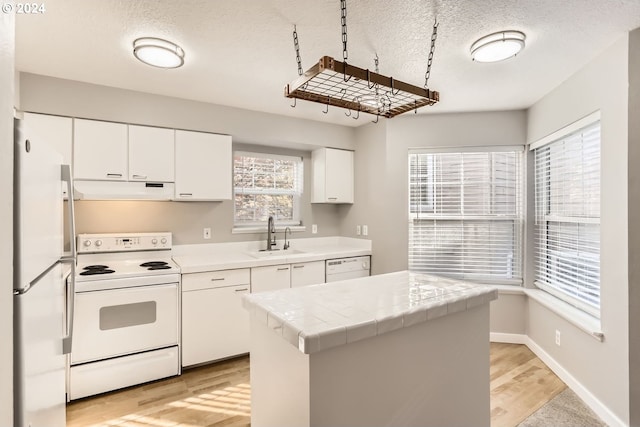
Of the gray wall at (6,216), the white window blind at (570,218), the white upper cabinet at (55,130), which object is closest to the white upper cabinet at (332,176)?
the white window blind at (570,218)

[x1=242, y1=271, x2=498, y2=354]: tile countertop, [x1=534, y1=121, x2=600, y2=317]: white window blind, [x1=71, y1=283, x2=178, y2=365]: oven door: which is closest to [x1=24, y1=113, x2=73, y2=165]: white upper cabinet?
[x1=71, y1=283, x2=178, y2=365]: oven door

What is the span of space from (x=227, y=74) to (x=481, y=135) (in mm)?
2547

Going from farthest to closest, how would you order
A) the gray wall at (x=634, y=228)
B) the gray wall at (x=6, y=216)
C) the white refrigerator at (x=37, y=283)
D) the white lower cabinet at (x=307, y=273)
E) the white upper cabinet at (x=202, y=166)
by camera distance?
the white lower cabinet at (x=307, y=273) < the white upper cabinet at (x=202, y=166) < the gray wall at (x=634, y=228) < the white refrigerator at (x=37, y=283) < the gray wall at (x=6, y=216)

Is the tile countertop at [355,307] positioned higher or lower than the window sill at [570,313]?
higher

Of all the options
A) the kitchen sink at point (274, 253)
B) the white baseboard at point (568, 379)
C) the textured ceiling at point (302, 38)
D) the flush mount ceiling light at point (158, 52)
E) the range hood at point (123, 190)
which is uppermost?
the textured ceiling at point (302, 38)

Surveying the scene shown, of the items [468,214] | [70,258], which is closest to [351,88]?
[70,258]

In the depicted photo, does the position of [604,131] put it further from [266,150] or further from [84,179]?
[84,179]

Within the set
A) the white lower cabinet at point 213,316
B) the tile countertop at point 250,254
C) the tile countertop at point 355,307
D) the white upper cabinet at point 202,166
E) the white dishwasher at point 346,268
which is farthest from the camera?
the white dishwasher at point 346,268

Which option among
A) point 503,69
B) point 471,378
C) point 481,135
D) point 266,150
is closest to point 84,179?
point 266,150

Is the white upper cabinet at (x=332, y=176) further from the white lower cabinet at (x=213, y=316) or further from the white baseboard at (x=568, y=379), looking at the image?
the white baseboard at (x=568, y=379)

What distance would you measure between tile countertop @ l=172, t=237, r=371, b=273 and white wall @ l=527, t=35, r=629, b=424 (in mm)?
2087

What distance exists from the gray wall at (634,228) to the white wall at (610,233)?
30 millimetres

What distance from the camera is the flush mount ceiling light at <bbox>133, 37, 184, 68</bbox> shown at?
205cm

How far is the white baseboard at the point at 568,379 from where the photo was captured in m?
2.16
